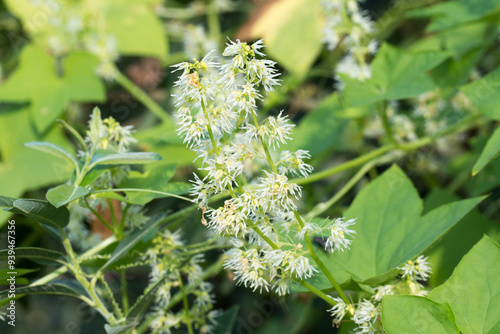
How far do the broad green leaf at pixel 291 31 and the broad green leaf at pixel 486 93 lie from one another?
0.66 meters

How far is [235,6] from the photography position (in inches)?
77.8

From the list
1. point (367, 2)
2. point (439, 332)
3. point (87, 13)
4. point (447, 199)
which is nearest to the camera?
point (439, 332)

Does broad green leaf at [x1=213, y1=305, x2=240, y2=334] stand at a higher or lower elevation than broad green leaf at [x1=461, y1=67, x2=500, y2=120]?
lower

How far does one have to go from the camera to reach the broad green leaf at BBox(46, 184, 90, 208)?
69cm

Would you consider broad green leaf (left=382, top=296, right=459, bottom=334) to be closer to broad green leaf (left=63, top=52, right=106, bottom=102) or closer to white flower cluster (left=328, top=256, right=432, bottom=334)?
white flower cluster (left=328, top=256, right=432, bottom=334)

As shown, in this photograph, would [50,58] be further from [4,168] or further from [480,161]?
[480,161]

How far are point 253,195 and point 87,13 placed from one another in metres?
1.27

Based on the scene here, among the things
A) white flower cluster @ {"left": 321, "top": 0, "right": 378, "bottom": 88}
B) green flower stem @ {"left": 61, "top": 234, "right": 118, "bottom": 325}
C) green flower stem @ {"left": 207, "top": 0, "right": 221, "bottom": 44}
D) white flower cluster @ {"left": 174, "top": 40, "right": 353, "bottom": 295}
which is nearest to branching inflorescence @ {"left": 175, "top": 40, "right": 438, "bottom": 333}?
white flower cluster @ {"left": 174, "top": 40, "right": 353, "bottom": 295}

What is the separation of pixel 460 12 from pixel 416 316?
2.83 ft

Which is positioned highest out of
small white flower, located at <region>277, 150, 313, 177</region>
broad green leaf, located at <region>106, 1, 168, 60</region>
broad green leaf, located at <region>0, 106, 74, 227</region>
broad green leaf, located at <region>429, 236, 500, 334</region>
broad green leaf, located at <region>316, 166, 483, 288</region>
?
broad green leaf, located at <region>106, 1, 168, 60</region>

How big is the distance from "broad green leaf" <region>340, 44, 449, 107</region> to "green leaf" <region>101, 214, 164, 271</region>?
474mm

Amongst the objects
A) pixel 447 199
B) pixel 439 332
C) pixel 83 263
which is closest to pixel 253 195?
pixel 439 332

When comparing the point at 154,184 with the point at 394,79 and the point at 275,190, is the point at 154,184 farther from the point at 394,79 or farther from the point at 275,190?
the point at 394,79

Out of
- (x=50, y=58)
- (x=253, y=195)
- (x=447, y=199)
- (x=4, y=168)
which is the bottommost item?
(x=447, y=199)
